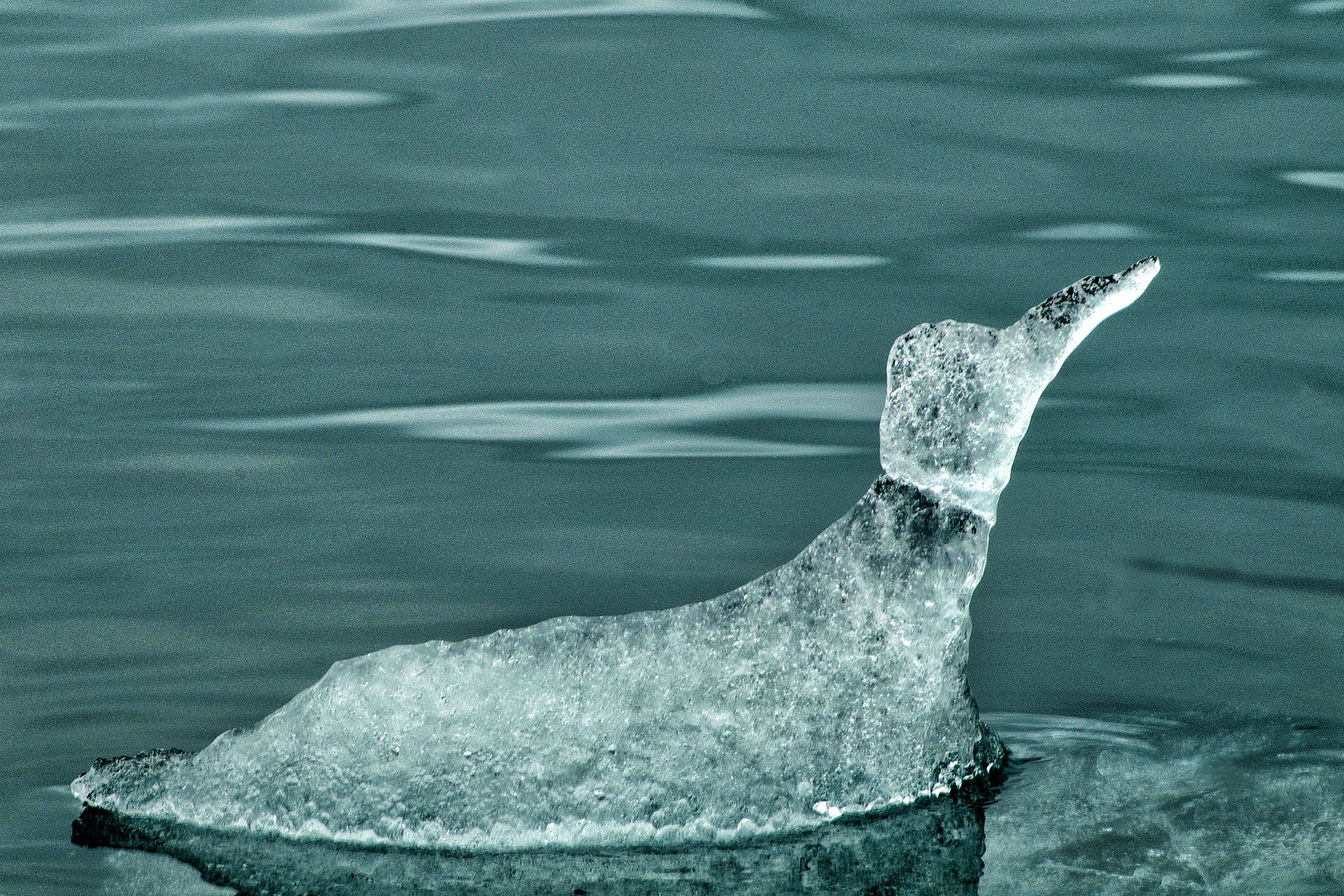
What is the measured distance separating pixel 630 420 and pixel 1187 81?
96.5 inches

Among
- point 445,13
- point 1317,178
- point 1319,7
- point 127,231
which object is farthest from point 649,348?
point 1319,7

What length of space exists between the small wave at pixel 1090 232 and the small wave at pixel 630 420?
0.97 meters

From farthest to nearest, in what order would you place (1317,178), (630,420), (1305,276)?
(1317,178), (1305,276), (630,420)

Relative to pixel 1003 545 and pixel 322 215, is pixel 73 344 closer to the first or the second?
pixel 322 215

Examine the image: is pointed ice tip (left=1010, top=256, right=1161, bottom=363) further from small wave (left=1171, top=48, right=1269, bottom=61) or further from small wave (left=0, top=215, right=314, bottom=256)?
small wave (left=1171, top=48, right=1269, bottom=61)

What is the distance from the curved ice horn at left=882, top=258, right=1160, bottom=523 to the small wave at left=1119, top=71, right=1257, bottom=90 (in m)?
3.03

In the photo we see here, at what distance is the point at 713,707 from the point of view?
2291mm

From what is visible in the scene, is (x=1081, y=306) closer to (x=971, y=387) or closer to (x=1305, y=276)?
(x=971, y=387)

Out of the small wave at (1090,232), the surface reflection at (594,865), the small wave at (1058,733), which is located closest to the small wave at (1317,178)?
the small wave at (1090,232)

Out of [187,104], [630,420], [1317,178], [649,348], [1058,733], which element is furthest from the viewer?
[187,104]

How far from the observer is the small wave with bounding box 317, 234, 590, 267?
14.5 feet

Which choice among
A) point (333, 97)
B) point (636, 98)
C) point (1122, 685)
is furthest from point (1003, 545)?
point (333, 97)

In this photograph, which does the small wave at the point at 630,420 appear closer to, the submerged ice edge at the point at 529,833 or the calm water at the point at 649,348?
the calm water at the point at 649,348

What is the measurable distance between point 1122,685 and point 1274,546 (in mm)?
692
